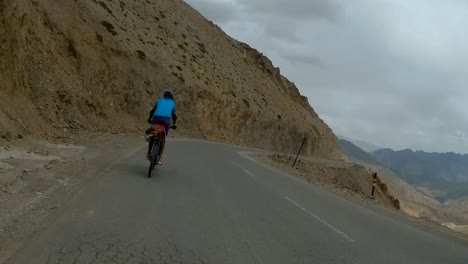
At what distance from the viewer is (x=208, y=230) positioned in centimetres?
759

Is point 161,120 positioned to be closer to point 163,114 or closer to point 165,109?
point 163,114

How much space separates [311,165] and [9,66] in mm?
34072

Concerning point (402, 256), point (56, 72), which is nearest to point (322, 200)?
point (402, 256)

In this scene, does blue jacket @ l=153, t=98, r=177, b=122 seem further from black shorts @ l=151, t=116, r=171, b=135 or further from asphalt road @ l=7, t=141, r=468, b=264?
asphalt road @ l=7, t=141, r=468, b=264

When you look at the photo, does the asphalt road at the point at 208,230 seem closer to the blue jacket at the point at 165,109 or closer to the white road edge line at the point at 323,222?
the white road edge line at the point at 323,222

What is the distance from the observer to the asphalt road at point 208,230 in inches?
239

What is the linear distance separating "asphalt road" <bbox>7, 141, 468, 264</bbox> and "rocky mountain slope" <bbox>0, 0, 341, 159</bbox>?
6.43 m

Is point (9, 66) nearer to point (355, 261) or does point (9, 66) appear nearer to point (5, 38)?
point (5, 38)

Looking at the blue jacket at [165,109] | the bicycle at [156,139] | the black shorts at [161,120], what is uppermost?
the blue jacket at [165,109]

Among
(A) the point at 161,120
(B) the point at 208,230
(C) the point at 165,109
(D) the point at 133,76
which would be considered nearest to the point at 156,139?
(A) the point at 161,120

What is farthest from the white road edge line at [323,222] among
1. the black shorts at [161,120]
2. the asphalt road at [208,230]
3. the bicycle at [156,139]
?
the black shorts at [161,120]

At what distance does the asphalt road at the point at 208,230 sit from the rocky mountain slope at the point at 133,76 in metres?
6.43

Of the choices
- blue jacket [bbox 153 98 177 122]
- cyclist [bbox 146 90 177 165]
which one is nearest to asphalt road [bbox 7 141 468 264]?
cyclist [bbox 146 90 177 165]

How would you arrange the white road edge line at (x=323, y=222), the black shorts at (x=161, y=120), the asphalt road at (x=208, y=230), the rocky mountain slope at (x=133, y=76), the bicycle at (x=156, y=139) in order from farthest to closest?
the rocky mountain slope at (x=133, y=76), the black shorts at (x=161, y=120), the bicycle at (x=156, y=139), the white road edge line at (x=323, y=222), the asphalt road at (x=208, y=230)
